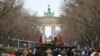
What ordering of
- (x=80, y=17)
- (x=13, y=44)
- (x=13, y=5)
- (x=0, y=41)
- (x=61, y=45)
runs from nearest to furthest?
(x=61, y=45) → (x=13, y=5) → (x=80, y=17) → (x=0, y=41) → (x=13, y=44)

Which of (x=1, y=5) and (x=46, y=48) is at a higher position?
(x=1, y=5)

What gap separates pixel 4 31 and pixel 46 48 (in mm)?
33699

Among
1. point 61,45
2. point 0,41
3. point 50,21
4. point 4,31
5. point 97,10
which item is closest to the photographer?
point 61,45

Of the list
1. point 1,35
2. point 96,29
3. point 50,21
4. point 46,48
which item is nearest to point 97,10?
point 96,29

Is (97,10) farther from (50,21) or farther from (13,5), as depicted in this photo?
(50,21)

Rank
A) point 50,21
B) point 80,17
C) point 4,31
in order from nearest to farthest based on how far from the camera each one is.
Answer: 1. point 80,17
2. point 4,31
3. point 50,21

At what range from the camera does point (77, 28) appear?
72688mm

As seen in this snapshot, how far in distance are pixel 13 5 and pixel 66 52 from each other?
1758cm

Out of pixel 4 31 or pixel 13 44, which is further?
pixel 13 44

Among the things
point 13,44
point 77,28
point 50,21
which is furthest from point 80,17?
point 50,21

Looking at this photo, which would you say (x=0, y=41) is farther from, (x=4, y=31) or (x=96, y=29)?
(x=96, y=29)

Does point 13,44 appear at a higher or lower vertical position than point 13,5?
lower

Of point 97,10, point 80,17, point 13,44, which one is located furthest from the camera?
point 13,44

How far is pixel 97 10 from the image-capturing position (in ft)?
169
